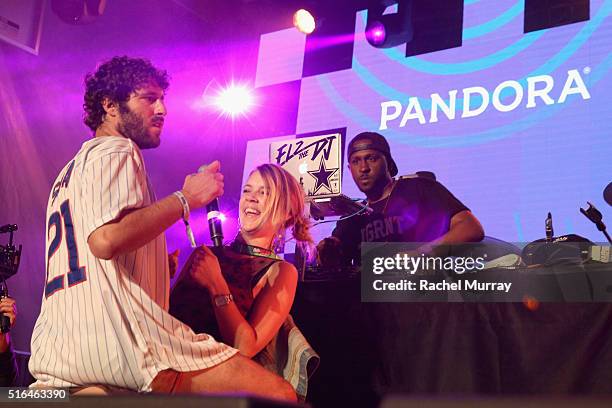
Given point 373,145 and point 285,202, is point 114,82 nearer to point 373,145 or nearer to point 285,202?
point 285,202

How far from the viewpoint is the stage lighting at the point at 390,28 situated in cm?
348

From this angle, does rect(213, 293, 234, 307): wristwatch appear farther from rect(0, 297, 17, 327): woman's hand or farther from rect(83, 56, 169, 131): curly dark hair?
rect(0, 297, 17, 327): woman's hand

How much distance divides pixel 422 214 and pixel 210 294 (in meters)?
1.06

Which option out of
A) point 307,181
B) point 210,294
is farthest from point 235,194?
point 210,294

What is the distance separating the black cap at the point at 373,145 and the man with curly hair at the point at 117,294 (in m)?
1.39

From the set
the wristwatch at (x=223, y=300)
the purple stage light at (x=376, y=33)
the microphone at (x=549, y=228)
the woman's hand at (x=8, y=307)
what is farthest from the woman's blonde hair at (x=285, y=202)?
the woman's hand at (x=8, y=307)

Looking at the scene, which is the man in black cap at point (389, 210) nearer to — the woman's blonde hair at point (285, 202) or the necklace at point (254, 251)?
the woman's blonde hair at point (285, 202)

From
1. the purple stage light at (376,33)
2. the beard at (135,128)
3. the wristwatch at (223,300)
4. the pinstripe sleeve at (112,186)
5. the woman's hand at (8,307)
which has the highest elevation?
the purple stage light at (376,33)

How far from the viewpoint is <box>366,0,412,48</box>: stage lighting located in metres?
3.48

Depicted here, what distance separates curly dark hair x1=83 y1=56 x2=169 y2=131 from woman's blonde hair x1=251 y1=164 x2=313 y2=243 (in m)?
0.86

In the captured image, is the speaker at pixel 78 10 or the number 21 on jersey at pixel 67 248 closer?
the number 21 on jersey at pixel 67 248

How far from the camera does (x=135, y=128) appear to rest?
2.35 m

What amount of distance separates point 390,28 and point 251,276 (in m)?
1.47

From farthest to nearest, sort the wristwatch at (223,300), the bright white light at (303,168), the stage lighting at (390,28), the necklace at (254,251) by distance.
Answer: the stage lighting at (390,28) → the bright white light at (303,168) → the necklace at (254,251) → the wristwatch at (223,300)
